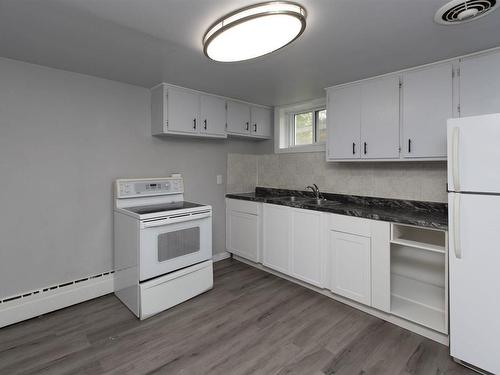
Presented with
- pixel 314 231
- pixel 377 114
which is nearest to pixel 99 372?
pixel 314 231

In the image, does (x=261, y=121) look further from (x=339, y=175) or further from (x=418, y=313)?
(x=418, y=313)

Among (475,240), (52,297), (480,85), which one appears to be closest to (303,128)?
(480,85)

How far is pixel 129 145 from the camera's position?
9.38 feet

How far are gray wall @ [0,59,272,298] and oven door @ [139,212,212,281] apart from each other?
73 centimetres

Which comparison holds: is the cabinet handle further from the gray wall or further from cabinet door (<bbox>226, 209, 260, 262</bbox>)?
the gray wall

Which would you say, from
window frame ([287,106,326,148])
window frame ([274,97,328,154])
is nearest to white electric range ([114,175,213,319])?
window frame ([274,97,328,154])

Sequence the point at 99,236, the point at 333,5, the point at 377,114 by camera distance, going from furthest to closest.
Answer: the point at 99,236 < the point at 377,114 < the point at 333,5

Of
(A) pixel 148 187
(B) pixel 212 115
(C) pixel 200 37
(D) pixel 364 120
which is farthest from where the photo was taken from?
(B) pixel 212 115

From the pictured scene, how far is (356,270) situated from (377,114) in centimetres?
146

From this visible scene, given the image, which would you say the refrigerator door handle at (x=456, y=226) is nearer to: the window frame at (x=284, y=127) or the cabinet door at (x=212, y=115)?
the window frame at (x=284, y=127)

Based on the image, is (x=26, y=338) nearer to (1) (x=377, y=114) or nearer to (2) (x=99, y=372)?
Result: (2) (x=99, y=372)

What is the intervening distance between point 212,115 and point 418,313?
9.26ft

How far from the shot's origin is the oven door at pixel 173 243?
2.30m

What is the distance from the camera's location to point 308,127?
11.9 ft
